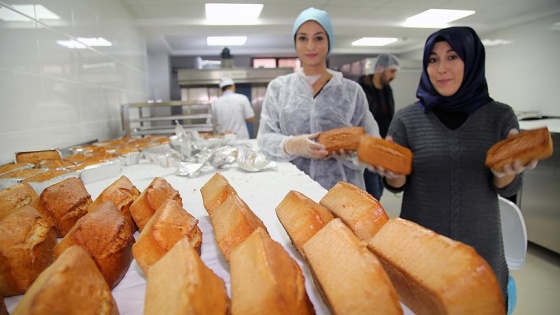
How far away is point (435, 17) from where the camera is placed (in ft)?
17.3

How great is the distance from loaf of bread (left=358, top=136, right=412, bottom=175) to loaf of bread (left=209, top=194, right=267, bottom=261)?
71 centimetres

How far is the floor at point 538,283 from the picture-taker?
224 centimetres

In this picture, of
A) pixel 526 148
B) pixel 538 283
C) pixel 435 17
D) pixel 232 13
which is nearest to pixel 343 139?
pixel 526 148

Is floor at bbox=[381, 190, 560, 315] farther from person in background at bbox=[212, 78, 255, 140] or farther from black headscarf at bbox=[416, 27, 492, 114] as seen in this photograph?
person in background at bbox=[212, 78, 255, 140]

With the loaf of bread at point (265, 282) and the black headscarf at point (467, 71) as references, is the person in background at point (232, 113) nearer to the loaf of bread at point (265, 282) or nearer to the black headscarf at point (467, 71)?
the black headscarf at point (467, 71)

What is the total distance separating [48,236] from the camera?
0.69m

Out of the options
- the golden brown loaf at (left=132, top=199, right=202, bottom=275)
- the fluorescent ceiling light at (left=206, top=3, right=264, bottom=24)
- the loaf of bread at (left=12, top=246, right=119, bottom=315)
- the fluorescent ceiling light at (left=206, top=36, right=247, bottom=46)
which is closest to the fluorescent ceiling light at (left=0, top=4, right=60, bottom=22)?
the golden brown loaf at (left=132, top=199, right=202, bottom=275)

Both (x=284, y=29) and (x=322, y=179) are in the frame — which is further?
(x=284, y=29)

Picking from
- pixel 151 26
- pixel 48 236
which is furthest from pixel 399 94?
pixel 48 236

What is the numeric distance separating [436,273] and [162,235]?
514mm

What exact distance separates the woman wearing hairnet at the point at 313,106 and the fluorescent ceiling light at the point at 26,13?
144cm

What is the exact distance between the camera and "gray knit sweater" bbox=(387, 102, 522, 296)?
1402mm

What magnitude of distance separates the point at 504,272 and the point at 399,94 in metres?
5.73

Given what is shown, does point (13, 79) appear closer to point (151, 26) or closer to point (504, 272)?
point (504, 272)
